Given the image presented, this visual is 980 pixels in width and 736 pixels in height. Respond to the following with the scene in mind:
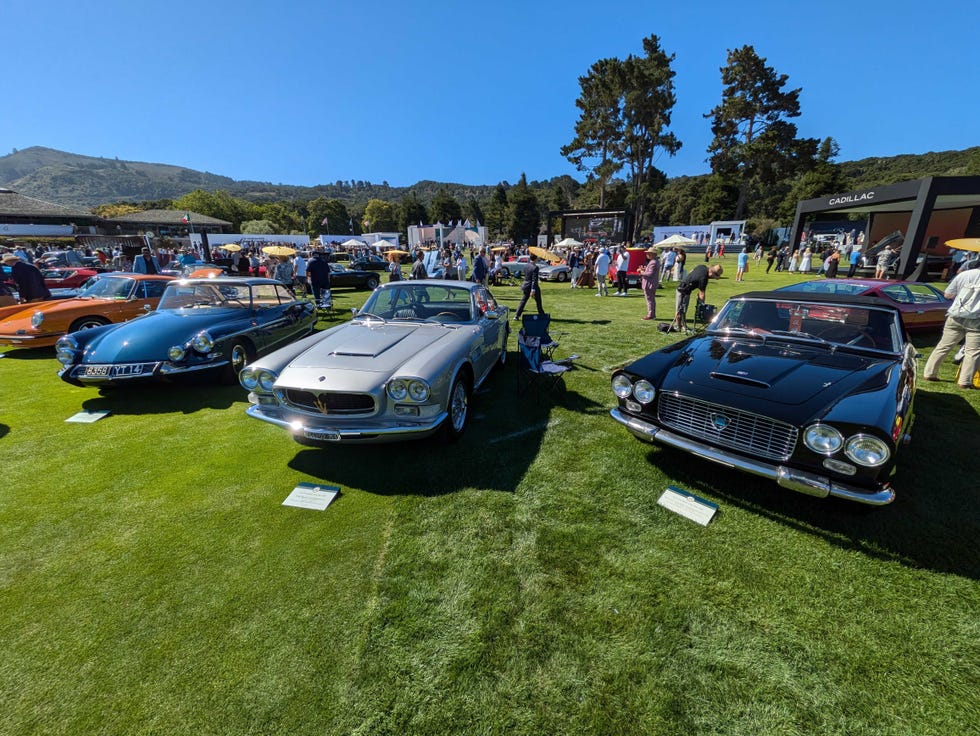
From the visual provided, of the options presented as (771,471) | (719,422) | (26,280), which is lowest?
(771,471)

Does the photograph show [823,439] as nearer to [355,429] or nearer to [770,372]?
[770,372]

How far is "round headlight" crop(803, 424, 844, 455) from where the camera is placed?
8.87ft

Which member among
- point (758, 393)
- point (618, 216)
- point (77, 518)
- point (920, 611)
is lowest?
point (77, 518)

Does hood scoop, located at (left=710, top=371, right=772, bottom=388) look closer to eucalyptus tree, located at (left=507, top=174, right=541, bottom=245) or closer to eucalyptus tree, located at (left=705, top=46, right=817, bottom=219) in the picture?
eucalyptus tree, located at (left=705, top=46, right=817, bottom=219)

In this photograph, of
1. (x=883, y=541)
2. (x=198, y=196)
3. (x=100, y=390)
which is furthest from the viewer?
(x=198, y=196)

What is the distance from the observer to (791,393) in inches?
120

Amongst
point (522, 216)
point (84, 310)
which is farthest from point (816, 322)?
point (522, 216)

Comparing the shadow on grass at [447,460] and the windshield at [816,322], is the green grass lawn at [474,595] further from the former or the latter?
the windshield at [816,322]

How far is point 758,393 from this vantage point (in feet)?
10.2

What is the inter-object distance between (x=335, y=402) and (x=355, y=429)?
13.0 inches

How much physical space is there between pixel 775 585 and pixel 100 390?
8396mm

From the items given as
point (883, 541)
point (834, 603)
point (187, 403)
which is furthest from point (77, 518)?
point (883, 541)

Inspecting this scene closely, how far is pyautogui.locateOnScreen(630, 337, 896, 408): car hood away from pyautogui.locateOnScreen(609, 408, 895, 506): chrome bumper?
399 mm

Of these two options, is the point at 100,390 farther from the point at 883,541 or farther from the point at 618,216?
the point at 618,216
